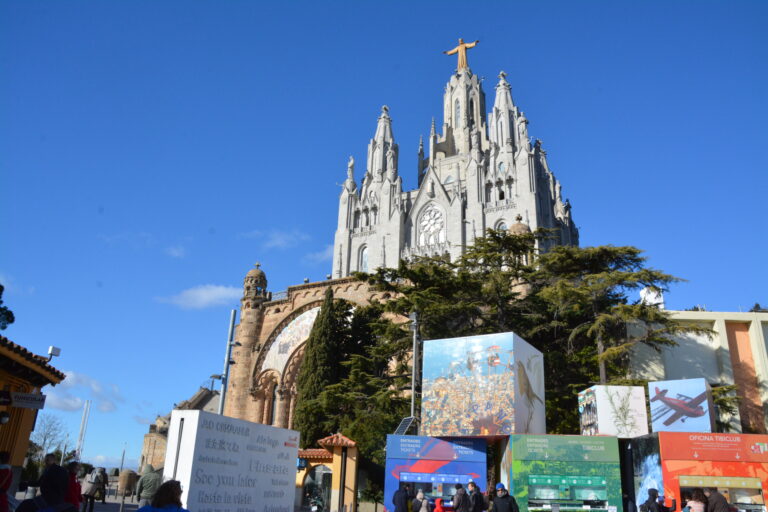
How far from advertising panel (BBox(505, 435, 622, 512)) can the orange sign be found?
3.71 feet

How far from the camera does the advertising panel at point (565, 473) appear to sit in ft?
43.4

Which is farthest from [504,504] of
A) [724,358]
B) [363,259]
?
[363,259]

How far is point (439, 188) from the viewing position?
60844 mm

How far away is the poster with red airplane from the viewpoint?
1572 cm

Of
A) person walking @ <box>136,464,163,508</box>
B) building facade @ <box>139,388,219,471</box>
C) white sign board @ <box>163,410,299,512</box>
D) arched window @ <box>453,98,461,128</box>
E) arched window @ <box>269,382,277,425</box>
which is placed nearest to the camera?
white sign board @ <box>163,410,299,512</box>

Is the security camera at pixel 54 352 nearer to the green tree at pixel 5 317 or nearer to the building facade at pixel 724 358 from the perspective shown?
the green tree at pixel 5 317

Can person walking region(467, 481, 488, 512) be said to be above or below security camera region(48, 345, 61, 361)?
below

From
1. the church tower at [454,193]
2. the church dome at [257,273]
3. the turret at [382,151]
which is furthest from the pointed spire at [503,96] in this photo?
the church dome at [257,273]

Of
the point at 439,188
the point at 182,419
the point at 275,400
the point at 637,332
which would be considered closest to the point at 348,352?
the point at 275,400

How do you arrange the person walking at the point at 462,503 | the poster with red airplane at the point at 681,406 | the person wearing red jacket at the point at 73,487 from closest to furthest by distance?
the person wearing red jacket at the point at 73,487
the person walking at the point at 462,503
the poster with red airplane at the point at 681,406

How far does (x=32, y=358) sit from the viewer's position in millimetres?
12883

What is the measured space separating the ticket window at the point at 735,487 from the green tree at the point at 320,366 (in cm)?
1379

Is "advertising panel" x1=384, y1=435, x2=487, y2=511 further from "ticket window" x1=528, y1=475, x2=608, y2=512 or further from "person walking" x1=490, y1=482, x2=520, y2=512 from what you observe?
"person walking" x1=490, y1=482, x2=520, y2=512

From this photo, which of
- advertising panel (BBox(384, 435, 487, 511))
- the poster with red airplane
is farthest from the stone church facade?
advertising panel (BBox(384, 435, 487, 511))
